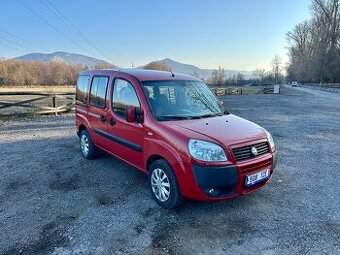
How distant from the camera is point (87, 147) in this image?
6.21 m

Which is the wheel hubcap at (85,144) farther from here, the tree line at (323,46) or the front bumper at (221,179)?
the tree line at (323,46)

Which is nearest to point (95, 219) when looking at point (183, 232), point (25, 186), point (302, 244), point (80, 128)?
point (183, 232)

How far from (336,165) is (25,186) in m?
6.14

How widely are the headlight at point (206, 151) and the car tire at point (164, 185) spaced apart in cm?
48

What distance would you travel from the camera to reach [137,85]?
448 centimetres

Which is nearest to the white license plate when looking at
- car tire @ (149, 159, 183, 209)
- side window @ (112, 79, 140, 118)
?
car tire @ (149, 159, 183, 209)

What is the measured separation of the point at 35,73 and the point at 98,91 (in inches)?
3370

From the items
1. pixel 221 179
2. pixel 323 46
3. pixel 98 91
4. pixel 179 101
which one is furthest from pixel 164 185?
pixel 323 46

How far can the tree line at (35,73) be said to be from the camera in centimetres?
7350

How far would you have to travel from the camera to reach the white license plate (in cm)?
372

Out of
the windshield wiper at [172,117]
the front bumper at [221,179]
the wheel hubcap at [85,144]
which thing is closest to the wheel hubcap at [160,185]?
the front bumper at [221,179]

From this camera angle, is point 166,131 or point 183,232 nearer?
point 183,232

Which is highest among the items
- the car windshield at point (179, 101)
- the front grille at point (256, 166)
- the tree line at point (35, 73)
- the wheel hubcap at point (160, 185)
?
the tree line at point (35, 73)

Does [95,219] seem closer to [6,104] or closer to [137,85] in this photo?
[137,85]
